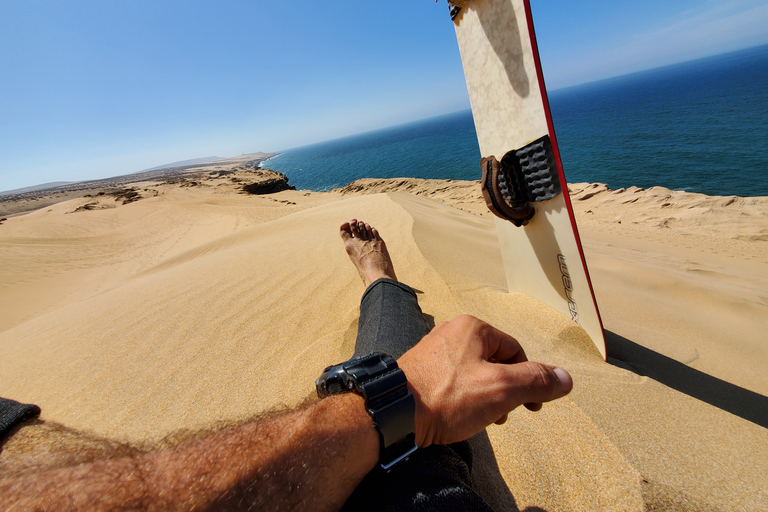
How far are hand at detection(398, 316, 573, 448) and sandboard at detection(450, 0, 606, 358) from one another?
0.98 metres

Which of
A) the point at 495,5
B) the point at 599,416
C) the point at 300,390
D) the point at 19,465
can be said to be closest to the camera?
the point at 19,465

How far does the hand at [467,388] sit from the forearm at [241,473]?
0.58 feet

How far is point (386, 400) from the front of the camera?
28.7 inches

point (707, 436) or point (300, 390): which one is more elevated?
point (300, 390)

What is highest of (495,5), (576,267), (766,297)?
(495,5)

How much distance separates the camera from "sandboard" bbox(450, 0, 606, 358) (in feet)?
5.13

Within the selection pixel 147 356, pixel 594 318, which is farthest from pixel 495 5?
pixel 147 356

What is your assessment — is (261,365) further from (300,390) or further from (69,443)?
(69,443)

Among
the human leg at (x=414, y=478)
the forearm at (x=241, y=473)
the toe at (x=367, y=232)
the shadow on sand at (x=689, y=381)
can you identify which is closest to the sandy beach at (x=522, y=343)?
the shadow on sand at (x=689, y=381)

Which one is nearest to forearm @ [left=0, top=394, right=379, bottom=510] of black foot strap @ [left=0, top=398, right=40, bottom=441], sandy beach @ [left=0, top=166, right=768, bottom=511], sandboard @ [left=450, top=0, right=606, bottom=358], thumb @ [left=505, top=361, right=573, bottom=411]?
sandy beach @ [left=0, top=166, right=768, bottom=511]

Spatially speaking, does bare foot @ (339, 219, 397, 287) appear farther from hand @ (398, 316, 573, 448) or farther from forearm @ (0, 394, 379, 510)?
forearm @ (0, 394, 379, 510)

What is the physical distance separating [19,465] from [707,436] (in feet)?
6.17

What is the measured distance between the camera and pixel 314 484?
595mm

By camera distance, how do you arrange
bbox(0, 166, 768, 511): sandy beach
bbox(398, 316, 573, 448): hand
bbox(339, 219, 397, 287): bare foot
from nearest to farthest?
bbox(398, 316, 573, 448): hand
bbox(0, 166, 768, 511): sandy beach
bbox(339, 219, 397, 287): bare foot
